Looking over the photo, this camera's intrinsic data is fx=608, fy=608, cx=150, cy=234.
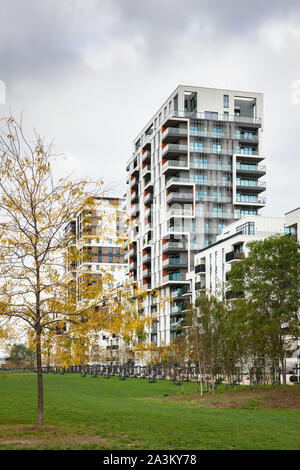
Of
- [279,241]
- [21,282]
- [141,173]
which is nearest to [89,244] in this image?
[21,282]

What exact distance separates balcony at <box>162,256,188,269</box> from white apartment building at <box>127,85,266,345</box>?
0.46 feet

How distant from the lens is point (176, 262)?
4205 inches

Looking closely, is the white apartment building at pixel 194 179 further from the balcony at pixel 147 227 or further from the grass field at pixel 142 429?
the grass field at pixel 142 429

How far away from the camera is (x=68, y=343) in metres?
20.2

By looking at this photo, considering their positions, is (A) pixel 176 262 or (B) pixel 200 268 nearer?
(B) pixel 200 268

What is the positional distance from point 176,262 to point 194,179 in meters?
15.9

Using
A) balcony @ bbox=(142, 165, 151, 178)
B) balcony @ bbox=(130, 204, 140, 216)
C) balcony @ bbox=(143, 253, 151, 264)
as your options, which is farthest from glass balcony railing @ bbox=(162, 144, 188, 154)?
balcony @ bbox=(143, 253, 151, 264)

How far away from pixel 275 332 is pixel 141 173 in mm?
87407

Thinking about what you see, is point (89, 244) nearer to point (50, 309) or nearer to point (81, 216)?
point (81, 216)

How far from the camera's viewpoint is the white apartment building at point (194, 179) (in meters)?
108

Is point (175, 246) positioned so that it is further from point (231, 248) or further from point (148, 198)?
point (231, 248)

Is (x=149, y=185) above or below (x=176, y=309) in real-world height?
above

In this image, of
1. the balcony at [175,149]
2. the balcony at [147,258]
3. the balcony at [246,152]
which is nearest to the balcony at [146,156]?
the balcony at [175,149]

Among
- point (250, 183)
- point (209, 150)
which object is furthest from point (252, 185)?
point (209, 150)
